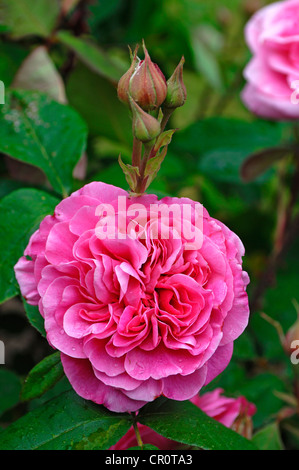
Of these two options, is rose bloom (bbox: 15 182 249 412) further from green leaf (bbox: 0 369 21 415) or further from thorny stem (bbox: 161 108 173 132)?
green leaf (bbox: 0 369 21 415)

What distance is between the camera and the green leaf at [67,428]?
42 centimetres

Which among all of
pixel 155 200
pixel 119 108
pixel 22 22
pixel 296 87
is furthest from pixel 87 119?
pixel 155 200

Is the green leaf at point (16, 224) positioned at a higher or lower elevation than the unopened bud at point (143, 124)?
lower

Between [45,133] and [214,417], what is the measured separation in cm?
36

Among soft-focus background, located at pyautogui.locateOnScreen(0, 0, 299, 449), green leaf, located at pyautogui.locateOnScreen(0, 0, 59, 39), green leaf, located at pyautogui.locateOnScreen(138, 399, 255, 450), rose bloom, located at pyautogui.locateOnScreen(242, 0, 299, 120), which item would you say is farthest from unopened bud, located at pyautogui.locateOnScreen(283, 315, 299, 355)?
green leaf, located at pyautogui.locateOnScreen(0, 0, 59, 39)

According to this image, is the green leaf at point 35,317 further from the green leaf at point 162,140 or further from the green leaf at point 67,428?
the green leaf at point 162,140

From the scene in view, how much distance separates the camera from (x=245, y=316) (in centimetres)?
42

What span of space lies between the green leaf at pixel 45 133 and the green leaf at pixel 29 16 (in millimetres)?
197

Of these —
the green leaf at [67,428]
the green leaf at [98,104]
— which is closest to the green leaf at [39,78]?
the green leaf at [98,104]

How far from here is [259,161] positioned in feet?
2.58

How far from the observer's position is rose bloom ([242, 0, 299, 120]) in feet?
2.40

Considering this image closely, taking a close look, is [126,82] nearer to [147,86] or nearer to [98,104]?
[147,86]

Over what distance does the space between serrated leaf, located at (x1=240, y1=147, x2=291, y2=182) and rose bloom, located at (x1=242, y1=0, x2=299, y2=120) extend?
6 centimetres

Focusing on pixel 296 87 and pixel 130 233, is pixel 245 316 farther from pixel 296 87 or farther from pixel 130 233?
pixel 296 87
